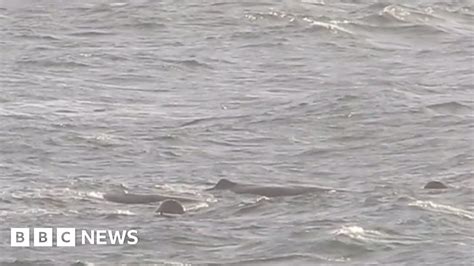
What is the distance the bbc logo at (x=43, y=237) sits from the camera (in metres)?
22.8

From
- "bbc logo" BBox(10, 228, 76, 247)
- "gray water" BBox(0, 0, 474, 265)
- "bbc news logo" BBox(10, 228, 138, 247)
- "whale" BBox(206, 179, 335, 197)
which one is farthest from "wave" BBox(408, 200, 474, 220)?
"bbc logo" BBox(10, 228, 76, 247)

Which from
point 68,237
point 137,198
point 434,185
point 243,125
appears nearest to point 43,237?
point 68,237

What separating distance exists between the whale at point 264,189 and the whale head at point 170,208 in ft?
5.17

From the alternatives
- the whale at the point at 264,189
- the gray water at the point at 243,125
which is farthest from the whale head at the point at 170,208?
the whale at the point at 264,189

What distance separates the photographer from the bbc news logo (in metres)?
22.8

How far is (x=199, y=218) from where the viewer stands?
79.6 feet

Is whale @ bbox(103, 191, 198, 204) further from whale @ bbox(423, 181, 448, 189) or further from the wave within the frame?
whale @ bbox(423, 181, 448, 189)

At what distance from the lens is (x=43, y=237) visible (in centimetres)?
2303

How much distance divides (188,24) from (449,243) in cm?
2036

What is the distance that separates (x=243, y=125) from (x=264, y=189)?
6.05m

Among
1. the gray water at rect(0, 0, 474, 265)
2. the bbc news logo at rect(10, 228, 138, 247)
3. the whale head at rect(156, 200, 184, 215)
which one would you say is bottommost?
the gray water at rect(0, 0, 474, 265)

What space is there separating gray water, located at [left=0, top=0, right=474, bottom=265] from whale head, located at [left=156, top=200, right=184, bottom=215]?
0.86 feet

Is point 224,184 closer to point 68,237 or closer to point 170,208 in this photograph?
point 170,208

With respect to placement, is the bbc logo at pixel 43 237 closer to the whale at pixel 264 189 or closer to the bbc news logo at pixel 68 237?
the bbc news logo at pixel 68 237
